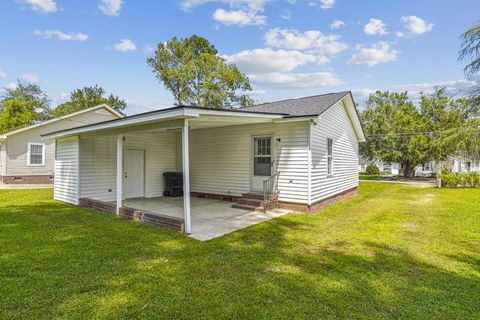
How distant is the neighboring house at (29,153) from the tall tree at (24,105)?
10.4 metres

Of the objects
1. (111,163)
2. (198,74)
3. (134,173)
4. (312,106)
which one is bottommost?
(134,173)

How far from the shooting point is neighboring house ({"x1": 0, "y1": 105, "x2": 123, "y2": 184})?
637 inches

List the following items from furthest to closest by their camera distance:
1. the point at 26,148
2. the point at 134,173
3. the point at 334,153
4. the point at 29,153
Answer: the point at 29,153
the point at 26,148
the point at 134,173
the point at 334,153

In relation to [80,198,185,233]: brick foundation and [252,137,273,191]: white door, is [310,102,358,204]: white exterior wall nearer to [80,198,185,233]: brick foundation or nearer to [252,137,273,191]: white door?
[252,137,273,191]: white door

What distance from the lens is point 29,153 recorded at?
16.8 metres

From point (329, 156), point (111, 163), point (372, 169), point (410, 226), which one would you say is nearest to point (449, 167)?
point (372, 169)

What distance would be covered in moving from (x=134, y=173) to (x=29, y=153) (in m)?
10.6

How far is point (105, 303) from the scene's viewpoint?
3092mm

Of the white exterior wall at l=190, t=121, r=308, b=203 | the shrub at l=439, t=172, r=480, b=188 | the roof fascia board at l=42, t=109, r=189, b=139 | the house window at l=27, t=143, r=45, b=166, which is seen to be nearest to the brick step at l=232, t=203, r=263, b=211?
the white exterior wall at l=190, t=121, r=308, b=203

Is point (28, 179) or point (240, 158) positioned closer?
point (240, 158)

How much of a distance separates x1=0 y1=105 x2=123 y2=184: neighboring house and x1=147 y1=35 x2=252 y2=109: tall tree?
13144 mm

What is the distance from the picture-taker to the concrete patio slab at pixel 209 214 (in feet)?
20.3

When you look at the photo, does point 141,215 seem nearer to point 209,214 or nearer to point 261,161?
point 209,214

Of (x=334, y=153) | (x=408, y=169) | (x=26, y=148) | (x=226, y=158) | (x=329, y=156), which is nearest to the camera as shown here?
(x=329, y=156)
